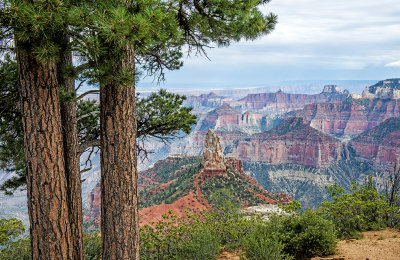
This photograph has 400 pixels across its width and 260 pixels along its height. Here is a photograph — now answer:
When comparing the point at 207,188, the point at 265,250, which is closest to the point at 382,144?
the point at 207,188

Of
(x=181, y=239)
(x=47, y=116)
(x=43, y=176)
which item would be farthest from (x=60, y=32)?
(x=181, y=239)

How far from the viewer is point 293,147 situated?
105 metres

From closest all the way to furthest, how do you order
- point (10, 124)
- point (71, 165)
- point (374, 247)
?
point (71, 165) → point (374, 247) → point (10, 124)

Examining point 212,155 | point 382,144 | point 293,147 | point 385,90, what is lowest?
point 293,147

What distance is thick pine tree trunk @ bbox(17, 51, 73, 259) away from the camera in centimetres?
342

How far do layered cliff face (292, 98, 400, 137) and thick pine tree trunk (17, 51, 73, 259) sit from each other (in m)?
158

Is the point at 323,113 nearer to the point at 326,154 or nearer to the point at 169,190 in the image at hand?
the point at 326,154

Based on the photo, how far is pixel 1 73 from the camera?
→ 581 cm

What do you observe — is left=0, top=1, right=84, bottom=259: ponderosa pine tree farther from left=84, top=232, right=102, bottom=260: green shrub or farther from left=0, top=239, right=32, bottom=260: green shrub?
left=0, top=239, right=32, bottom=260: green shrub

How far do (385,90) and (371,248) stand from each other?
16263 centimetres

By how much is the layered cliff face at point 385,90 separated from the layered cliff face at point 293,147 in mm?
58757

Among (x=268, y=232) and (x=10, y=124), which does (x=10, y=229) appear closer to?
(x=10, y=124)

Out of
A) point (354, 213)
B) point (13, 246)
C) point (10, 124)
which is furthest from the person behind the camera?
point (354, 213)

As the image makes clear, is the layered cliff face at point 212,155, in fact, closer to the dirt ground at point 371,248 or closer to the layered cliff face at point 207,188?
the layered cliff face at point 207,188
